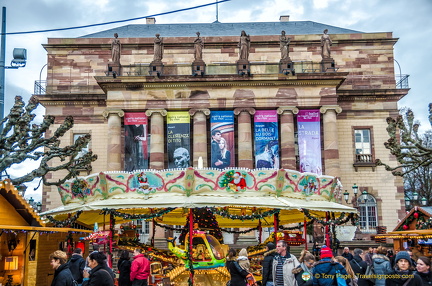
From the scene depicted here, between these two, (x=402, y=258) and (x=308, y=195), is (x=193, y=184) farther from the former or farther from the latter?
(x=402, y=258)

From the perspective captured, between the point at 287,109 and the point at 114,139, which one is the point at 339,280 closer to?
the point at 287,109

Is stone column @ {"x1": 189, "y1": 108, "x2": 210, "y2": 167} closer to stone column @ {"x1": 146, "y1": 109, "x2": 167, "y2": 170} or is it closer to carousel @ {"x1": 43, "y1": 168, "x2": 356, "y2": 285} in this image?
stone column @ {"x1": 146, "y1": 109, "x2": 167, "y2": 170}

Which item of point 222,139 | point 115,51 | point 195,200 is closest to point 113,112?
point 115,51

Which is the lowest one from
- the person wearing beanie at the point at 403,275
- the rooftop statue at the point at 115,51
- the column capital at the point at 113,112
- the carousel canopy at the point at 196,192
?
the person wearing beanie at the point at 403,275

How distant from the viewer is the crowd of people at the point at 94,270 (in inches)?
325

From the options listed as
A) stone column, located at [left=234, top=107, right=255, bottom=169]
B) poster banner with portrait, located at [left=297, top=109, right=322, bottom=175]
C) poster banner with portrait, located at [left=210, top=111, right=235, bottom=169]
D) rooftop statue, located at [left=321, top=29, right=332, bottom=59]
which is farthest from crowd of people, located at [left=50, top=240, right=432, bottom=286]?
rooftop statue, located at [left=321, top=29, right=332, bottom=59]

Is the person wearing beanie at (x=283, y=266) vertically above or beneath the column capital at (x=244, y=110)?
beneath

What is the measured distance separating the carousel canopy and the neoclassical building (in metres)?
17.7

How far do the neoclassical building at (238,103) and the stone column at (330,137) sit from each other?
0.22 feet

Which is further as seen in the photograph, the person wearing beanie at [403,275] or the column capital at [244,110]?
the column capital at [244,110]

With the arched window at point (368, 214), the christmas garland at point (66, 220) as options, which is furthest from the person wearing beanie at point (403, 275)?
the arched window at point (368, 214)

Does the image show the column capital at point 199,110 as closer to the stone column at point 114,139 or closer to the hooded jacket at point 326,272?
the stone column at point 114,139

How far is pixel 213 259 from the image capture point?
569 inches

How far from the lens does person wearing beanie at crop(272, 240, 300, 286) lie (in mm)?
10258
